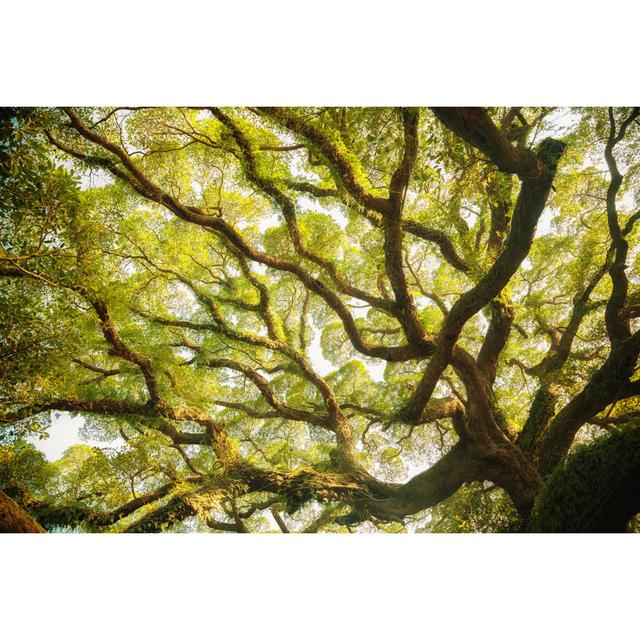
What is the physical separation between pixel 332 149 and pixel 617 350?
321 centimetres

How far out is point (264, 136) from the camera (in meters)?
3.45

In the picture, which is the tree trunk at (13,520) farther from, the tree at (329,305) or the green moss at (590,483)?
the green moss at (590,483)

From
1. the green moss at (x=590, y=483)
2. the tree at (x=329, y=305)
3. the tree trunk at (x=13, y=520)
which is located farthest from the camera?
the tree at (x=329, y=305)

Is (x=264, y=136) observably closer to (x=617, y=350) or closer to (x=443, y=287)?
(x=443, y=287)

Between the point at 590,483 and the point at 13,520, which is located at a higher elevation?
the point at 590,483

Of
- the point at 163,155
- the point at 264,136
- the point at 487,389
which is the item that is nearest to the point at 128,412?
the point at 163,155

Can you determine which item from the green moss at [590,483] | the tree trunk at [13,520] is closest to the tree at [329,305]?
the green moss at [590,483]

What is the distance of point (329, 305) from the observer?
12.9ft

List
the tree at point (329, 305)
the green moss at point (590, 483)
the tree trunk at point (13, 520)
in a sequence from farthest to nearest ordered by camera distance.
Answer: the tree at point (329, 305), the green moss at point (590, 483), the tree trunk at point (13, 520)

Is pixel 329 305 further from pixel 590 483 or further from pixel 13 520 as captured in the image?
pixel 13 520

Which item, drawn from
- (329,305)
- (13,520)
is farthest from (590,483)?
(13,520)

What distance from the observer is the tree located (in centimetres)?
240

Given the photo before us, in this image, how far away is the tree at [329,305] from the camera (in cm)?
240

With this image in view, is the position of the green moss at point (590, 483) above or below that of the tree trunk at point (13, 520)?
above
